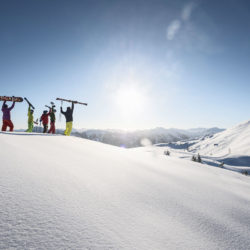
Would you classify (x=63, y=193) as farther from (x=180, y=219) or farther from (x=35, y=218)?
(x=180, y=219)

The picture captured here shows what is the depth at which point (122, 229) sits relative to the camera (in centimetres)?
85

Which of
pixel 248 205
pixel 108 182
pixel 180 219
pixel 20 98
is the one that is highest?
pixel 20 98

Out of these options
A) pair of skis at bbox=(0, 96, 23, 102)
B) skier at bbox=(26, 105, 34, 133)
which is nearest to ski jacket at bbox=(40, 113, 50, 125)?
skier at bbox=(26, 105, 34, 133)

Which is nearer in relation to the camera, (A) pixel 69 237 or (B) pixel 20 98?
(A) pixel 69 237

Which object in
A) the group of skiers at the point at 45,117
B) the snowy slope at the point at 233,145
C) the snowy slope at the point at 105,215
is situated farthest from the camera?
the snowy slope at the point at 233,145

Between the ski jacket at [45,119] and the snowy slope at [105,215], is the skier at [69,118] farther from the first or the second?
the snowy slope at [105,215]

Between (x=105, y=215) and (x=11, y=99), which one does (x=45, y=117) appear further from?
(x=105, y=215)

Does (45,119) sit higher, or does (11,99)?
(11,99)

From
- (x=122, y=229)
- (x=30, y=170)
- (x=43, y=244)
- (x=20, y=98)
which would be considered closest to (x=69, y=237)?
(x=43, y=244)

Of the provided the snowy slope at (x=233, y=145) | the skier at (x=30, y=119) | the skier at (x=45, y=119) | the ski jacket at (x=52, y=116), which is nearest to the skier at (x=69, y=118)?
the ski jacket at (x=52, y=116)

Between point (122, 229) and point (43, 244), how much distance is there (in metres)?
0.41

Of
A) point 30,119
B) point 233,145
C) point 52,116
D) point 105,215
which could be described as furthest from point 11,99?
point 233,145

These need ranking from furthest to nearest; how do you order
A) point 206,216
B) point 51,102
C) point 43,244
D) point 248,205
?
point 51,102 < point 248,205 < point 206,216 < point 43,244

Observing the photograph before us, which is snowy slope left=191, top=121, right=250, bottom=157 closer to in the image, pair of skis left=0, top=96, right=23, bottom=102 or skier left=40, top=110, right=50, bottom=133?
skier left=40, top=110, right=50, bottom=133
